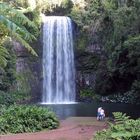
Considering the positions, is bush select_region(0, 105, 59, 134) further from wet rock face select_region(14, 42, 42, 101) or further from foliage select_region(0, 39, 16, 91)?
wet rock face select_region(14, 42, 42, 101)

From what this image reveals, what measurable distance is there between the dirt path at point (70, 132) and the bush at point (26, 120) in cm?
67

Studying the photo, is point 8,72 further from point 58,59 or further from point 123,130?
point 123,130

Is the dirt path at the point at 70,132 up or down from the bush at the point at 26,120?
down

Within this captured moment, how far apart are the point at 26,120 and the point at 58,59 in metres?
19.5

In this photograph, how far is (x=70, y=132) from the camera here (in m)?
17.7

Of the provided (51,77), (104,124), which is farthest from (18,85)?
(104,124)

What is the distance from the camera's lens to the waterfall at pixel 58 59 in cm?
3700

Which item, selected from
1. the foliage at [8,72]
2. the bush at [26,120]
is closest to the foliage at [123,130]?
the bush at [26,120]

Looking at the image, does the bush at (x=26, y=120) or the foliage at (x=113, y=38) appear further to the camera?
the foliage at (x=113, y=38)

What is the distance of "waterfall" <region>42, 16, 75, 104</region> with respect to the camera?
37000mm

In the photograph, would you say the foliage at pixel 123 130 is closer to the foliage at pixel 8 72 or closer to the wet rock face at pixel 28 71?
the foliage at pixel 8 72

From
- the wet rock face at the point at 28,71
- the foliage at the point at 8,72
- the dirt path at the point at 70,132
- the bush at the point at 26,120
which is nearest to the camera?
the dirt path at the point at 70,132

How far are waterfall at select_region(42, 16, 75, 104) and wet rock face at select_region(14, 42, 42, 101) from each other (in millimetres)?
627

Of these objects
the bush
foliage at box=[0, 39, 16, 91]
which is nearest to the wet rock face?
foliage at box=[0, 39, 16, 91]
